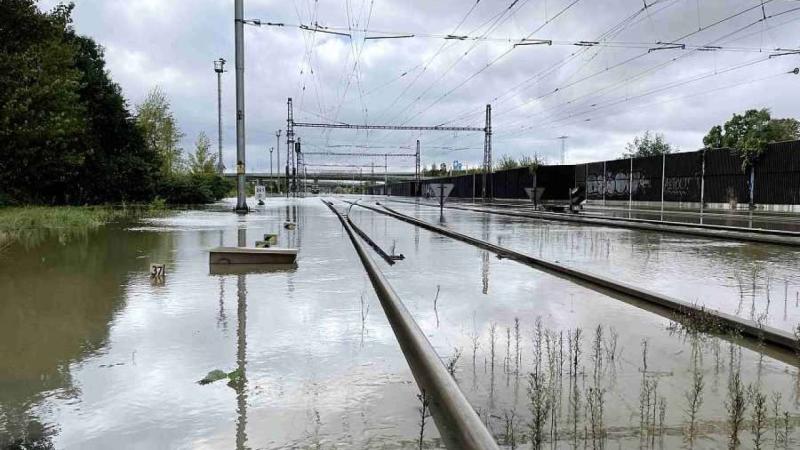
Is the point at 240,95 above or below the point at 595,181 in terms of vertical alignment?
above

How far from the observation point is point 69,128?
21703 millimetres

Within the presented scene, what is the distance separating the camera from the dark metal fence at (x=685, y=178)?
1213 inches

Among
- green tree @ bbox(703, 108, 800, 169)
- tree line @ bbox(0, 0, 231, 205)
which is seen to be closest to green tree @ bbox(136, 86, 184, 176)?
tree line @ bbox(0, 0, 231, 205)

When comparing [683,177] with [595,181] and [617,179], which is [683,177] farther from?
[595,181]

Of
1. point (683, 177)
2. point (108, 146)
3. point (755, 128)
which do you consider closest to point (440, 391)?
point (108, 146)

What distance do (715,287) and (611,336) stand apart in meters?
3.54

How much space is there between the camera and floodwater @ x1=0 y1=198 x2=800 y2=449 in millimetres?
3688

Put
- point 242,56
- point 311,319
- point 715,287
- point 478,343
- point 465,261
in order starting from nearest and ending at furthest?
point 478,343 < point 311,319 < point 715,287 < point 465,261 < point 242,56

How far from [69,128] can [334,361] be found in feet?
67.9

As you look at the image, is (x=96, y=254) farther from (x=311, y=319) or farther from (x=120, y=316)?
(x=311, y=319)

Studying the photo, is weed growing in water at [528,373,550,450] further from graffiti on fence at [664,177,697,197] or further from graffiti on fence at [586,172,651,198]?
graffiti on fence at [586,172,651,198]

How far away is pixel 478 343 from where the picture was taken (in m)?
5.66

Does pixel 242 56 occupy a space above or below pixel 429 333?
above

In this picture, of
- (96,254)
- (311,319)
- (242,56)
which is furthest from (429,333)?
(242,56)
